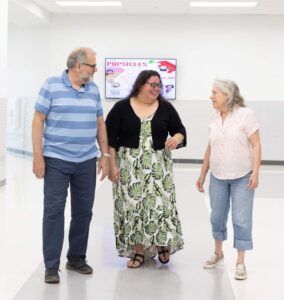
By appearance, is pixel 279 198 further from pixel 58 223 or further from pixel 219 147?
pixel 58 223

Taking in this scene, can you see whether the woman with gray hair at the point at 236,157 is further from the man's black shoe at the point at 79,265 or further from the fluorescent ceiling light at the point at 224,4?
the fluorescent ceiling light at the point at 224,4

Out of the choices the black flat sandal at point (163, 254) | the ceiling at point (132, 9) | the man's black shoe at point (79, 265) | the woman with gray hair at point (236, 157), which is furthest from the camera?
the ceiling at point (132, 9)

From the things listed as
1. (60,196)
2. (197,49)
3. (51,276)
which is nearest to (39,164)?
(60,196)

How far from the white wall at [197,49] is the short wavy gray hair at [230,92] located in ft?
25.6

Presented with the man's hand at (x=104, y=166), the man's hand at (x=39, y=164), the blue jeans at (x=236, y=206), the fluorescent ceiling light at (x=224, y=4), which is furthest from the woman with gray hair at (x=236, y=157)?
the fluorescent ceiling light at (x=224, y=4)

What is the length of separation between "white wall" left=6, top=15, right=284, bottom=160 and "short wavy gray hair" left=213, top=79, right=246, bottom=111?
25.6 ft

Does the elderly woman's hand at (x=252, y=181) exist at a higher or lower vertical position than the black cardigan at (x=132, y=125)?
lower

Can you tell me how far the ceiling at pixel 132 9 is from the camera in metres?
10.1

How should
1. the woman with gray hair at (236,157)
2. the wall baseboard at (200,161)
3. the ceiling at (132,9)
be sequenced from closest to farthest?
the woman with gray hair at (236,157) < the ceiling at (132,9) < the wall baseboard at (200,161)

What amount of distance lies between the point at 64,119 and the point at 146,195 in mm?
876

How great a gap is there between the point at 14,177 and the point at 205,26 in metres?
5.29

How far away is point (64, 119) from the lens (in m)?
3.70

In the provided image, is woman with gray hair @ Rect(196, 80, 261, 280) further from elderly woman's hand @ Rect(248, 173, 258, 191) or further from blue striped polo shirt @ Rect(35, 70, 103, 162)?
blue striped polo shirt @ Rect(35, 70, 103, 162)

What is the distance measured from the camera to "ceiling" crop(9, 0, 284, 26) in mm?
10148
